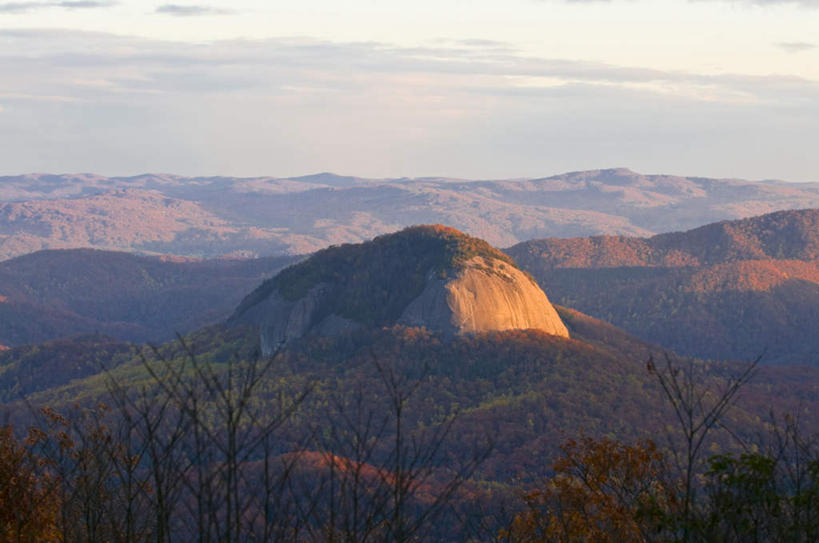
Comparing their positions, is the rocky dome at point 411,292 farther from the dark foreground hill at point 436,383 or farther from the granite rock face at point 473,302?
the dark foreground hill at point 436,383

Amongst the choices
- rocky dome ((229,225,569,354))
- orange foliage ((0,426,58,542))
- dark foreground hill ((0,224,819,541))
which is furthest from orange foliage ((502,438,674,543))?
rocky dome ((229,225,569,354))

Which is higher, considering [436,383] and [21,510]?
[21,510]

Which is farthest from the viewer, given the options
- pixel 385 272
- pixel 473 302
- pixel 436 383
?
pixel 385 272

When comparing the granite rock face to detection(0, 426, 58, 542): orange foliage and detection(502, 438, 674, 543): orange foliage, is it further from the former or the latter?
detection(0, 426, 58, 542): orange foliage

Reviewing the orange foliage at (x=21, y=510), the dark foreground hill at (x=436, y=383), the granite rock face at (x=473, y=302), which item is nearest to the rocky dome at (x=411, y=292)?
the granite rock face at (x=473, y=302)

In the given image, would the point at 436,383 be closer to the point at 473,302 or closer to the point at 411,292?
the point at 473,302

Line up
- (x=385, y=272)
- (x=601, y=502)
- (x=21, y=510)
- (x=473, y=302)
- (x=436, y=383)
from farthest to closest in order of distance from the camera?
(x=385, y=272)
(x=473, y=302)
(x=436, y=383)
(x=601, y=502)
(x=21, y=510)

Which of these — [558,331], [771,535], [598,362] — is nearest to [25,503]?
[771,535]

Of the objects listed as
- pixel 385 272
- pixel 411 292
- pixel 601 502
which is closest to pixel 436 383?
pixel 411 292

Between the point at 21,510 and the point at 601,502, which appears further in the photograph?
the point at 601,502
